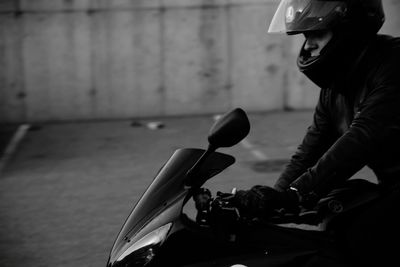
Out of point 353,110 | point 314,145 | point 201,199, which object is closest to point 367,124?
point 353,110

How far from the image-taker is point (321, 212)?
2752mm

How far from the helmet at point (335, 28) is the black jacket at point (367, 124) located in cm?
4

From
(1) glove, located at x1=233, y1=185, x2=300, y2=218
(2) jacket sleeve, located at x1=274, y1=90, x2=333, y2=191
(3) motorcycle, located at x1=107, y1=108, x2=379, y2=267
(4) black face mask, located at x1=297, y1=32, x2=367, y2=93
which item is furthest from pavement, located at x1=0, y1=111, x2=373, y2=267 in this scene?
(1) glove, located at x1=233, y1=185, x2=300, y2=218

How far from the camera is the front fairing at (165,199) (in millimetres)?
2531

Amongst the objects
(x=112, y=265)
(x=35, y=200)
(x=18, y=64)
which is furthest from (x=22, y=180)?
(x=112, y=265)

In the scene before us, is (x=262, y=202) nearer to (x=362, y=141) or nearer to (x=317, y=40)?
(x=362, y=141)

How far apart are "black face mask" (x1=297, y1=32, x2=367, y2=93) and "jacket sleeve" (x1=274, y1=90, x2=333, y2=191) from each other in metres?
0.26

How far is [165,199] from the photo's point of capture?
2.64 m

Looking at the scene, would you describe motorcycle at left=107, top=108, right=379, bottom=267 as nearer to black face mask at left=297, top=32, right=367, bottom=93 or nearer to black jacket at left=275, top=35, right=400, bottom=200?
black jacket at left=275, top=35, right=400, bottom=200

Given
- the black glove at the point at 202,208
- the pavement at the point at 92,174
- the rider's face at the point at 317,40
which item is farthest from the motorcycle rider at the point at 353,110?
the pavement at the point at 92,174

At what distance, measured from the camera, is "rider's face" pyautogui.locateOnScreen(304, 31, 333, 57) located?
114 inches

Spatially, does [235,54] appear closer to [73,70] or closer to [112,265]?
[73,70]

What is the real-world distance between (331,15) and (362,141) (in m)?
0.52

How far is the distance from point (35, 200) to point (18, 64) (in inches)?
162
